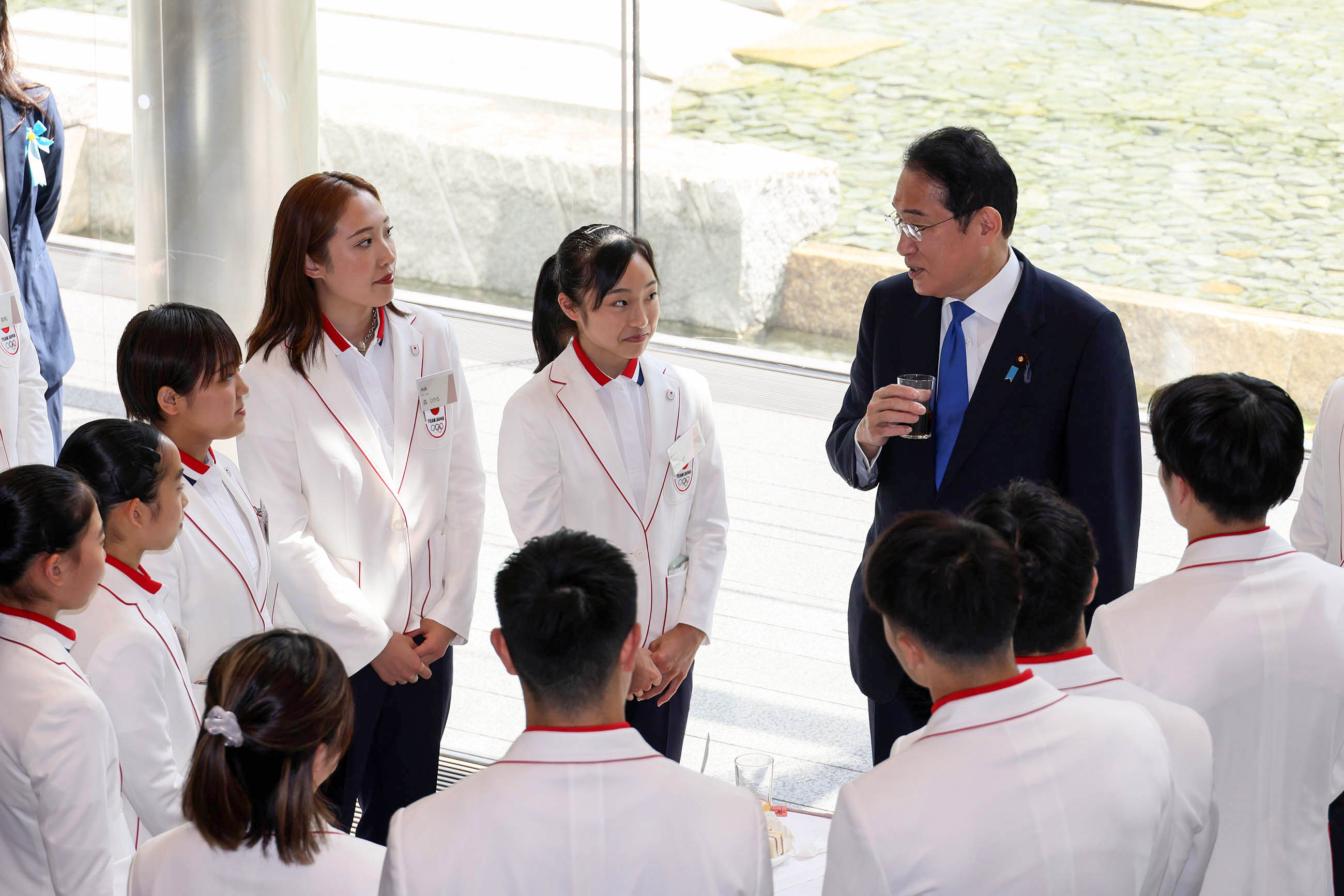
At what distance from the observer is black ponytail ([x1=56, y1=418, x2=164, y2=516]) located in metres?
2.29

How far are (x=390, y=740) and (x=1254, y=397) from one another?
1831 mm

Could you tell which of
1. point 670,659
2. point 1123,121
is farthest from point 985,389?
point 1123,121

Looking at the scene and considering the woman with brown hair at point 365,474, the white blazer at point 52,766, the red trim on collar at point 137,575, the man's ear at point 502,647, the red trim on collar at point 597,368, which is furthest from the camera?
the red trim on collar at point 597,368

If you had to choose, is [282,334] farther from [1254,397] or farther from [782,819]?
[1254,397]

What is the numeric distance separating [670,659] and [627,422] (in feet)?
1.66

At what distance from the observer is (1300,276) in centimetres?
606

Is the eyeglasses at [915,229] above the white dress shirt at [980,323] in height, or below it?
above

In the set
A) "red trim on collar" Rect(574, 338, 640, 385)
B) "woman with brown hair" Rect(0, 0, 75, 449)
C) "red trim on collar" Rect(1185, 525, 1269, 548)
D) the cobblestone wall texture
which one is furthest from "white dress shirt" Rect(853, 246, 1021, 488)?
the cobblestone wall texture

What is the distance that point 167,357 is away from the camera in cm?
262

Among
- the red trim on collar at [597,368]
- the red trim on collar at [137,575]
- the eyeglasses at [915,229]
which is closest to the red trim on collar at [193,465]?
the red trim on collar at [137,575]

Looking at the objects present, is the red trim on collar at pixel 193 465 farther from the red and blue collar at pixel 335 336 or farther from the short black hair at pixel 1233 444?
the short black hair at pixel 1233 444

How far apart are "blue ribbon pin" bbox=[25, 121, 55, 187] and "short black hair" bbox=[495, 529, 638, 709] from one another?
3.09 meters

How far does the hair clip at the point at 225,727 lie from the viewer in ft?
5.73

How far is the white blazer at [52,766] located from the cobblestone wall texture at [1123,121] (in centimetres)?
497
